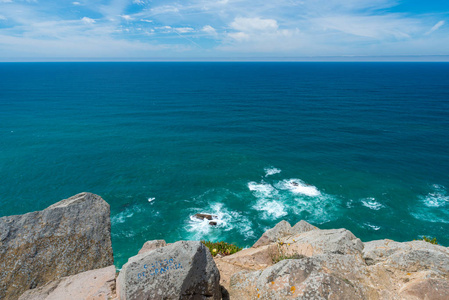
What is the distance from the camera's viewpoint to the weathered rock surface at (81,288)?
33.1ft

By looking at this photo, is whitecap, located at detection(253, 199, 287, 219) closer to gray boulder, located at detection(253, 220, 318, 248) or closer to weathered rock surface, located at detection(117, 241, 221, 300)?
gray boulder, located at detection(253, 220, 318, 248)

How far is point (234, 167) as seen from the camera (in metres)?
55.5

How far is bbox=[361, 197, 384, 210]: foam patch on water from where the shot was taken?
4294 centimetres

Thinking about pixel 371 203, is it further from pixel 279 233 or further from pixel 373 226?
pixel 279 233

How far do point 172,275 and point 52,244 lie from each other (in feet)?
23.4

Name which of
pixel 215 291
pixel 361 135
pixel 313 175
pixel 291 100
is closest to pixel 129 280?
pixel 215 291

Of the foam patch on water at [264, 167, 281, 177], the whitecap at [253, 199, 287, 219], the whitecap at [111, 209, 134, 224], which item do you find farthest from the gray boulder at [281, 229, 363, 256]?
the foam patch on water at [264, 167, 281, 177]

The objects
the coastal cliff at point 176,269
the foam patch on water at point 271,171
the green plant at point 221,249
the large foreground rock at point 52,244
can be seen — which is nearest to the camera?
the coastal cliff at point 176,269

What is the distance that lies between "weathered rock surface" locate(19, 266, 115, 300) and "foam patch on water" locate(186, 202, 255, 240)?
25.9m

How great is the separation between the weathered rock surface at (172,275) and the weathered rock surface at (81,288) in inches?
59.9

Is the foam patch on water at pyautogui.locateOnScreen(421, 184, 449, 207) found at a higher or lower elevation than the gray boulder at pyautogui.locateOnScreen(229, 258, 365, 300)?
lower

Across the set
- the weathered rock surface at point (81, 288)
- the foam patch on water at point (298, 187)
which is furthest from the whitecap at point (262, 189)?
the weathered rock surface at point (81, 288)

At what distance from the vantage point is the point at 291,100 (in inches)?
4633

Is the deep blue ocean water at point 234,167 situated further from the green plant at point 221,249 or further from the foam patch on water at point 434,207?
the green plant at point 221,249
